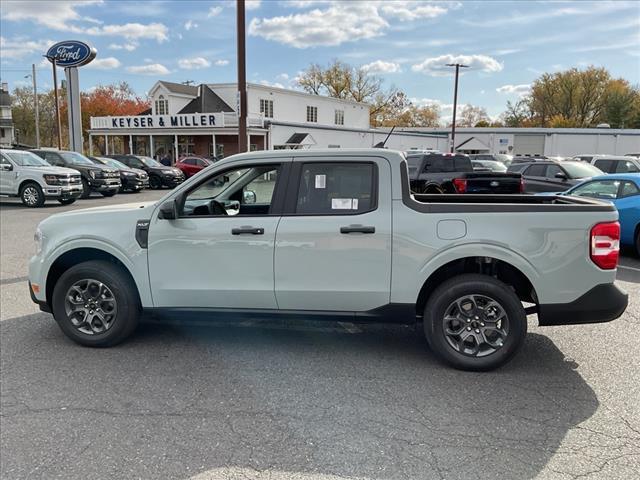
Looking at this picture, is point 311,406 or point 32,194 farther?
point 32,194

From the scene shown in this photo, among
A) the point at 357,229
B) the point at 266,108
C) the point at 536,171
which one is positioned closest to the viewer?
the point at 357,229

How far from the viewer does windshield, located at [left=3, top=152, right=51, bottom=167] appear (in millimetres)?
17141

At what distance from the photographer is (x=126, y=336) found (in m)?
4.77

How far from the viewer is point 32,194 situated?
16906mm

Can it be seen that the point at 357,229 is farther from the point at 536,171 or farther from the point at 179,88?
the point at 179,88

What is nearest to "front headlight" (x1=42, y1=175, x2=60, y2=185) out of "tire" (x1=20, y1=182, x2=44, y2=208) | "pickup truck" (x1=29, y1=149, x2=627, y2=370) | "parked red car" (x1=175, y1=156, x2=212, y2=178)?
"tire" (x1=20, y1=182, x2=44, y2=208)

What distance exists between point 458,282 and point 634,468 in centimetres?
170

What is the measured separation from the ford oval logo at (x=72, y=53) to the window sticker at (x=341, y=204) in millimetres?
27786

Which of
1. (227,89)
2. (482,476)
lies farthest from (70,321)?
(227,89)

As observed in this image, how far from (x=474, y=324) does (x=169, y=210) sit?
2.75 m

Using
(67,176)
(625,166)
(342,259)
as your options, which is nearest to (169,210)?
(342,259)

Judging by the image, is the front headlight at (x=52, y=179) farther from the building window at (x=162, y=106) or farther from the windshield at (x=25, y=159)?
the building window at (x=162, y=106)

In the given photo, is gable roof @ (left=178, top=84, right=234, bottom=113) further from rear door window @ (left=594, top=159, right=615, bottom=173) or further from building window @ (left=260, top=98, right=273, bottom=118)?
rear door window @ (left=594, top=159, right=615, bottom=173)

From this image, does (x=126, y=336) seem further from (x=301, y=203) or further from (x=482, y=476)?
(x=482, y=476)
